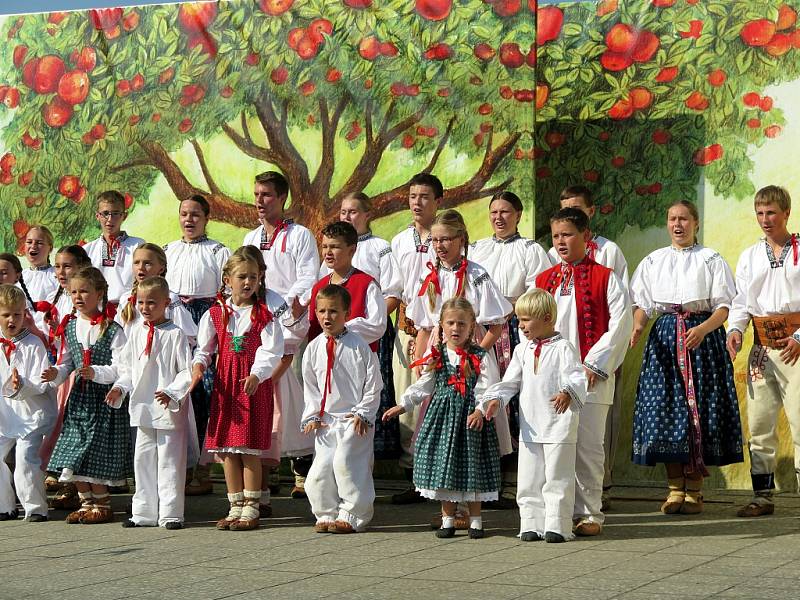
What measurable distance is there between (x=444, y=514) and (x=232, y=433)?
4.00 feet

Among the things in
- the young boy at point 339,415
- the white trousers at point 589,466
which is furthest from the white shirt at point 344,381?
the white trousers at point 589,466

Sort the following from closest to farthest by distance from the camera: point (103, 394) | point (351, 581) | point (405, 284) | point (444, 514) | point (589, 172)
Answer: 1. point (351, 581)
2. point (444, 514)
3. point (103, 394)
4. point (405, 284)
5. point (589, 172)

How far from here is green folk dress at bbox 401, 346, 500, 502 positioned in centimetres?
654

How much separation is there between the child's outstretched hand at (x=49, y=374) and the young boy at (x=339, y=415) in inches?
58.0

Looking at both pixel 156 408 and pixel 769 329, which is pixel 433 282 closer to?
pixel 156 408

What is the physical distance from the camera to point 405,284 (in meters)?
7.82

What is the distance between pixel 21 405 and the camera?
24.6ft

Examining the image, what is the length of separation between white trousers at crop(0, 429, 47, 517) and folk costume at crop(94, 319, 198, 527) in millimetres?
646

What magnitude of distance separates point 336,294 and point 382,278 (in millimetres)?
1140

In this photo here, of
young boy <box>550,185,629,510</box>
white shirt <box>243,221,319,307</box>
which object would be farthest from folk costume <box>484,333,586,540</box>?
white shirt <box>243,221,319,307</box>

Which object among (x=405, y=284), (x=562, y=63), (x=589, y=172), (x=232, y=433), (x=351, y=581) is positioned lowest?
(x=351, y=581)

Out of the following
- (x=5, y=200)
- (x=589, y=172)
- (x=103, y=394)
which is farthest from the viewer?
(x=5, y=200)

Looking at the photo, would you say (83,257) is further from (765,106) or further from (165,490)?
(765,106)

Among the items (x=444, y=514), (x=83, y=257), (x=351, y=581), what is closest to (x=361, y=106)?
(x=83, y=257)
